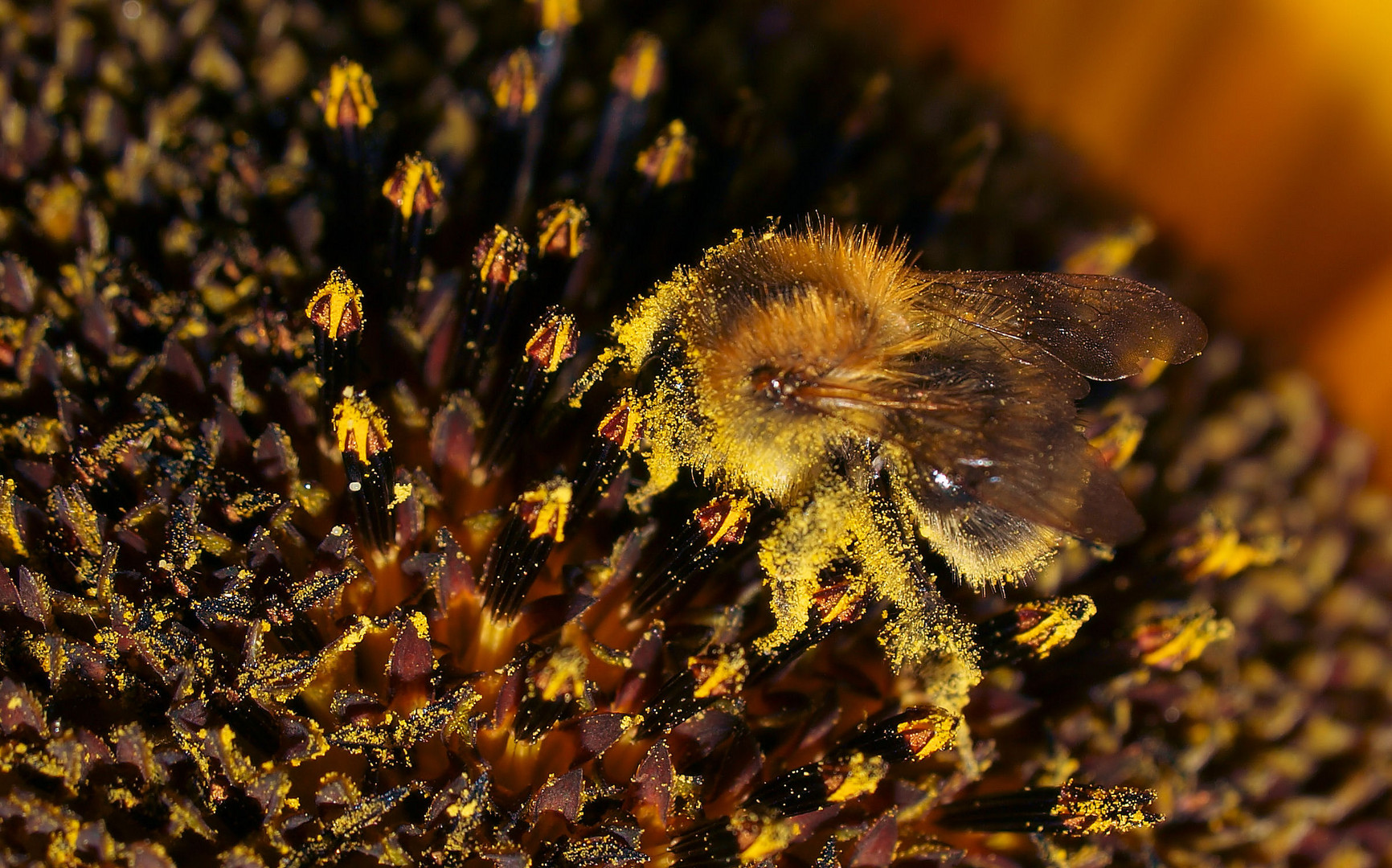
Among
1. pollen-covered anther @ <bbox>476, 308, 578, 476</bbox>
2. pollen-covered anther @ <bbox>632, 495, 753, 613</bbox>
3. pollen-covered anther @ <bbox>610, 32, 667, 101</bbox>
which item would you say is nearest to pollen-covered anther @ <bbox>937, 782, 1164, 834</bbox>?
pollen-covered anther @ <bbox>632, 495, 753, 613</bbox>

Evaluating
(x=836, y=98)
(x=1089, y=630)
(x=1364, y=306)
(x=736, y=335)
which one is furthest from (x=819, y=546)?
(x=1364, y=306)

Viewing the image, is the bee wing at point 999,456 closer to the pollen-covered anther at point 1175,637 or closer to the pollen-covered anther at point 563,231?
the pollen-covered anther at point 563,231

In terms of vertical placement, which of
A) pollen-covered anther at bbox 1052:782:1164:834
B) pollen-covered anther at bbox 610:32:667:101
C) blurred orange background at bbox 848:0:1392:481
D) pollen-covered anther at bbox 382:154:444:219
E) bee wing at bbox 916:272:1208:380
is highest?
blurred orange background at bbox 848:0:1392:481

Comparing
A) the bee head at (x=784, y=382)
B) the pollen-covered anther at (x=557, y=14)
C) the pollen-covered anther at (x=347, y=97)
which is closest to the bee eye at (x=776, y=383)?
the bee head at (x=784, y=382)

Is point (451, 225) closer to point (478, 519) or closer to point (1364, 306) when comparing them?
point (478, 519)

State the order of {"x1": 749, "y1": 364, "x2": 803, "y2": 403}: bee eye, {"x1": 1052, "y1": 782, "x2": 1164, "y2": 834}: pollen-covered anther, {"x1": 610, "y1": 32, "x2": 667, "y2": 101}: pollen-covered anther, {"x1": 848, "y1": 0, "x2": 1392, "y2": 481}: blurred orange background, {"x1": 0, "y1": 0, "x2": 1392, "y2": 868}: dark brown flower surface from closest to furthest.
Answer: {"x1": 749, "y1": 364, "x2": 803, "y2": 403}: bee eye
{"x1": 0, "y1": 0, "x2": 1392, "y2": 868}: dark brown flower surface
{"x1": 1052, "y1": 782, "x2": 1164, "y2": 834}: pollen-covered anther
{"x1": 610, "y1": 32, "x2": 667, "y2": 101}: pollen-covered anther
{"x1": 848, "y1": 0, "x2": 1392, "y2": 481}: blurred orange background

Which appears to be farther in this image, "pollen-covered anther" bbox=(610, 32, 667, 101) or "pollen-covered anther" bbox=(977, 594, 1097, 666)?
"pollen-covered anther" bbox=(610, 32, 667, 101)

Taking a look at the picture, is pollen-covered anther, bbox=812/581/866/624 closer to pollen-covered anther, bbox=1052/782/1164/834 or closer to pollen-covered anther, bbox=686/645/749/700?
pollen-covered anther, bbox=686/645/749/700
